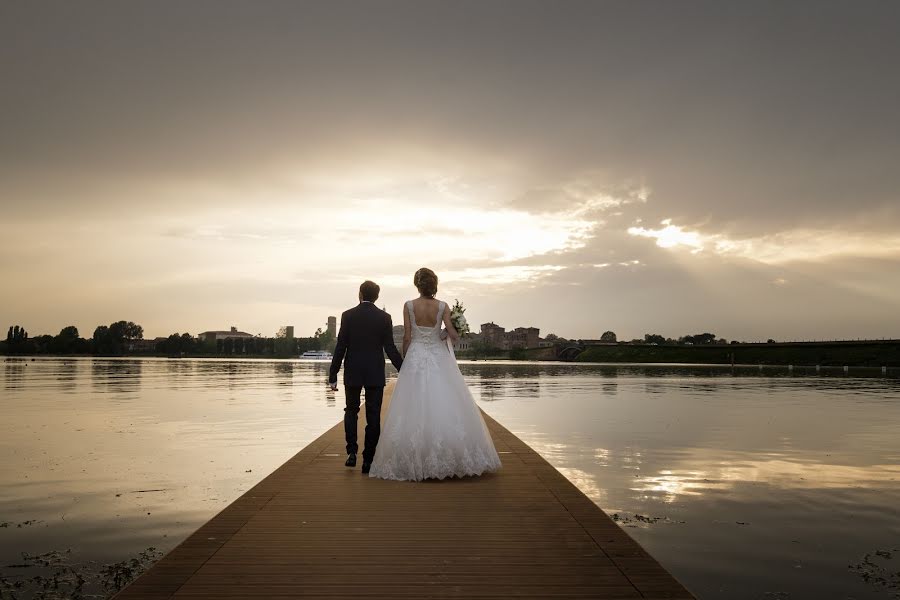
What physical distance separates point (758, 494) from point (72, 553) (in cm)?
1078

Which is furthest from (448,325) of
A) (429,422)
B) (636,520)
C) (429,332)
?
(636,520)

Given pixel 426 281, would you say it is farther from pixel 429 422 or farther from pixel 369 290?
pixel 429 422

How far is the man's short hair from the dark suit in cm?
9

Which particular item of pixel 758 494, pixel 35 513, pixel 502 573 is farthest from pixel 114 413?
pixel 502 573

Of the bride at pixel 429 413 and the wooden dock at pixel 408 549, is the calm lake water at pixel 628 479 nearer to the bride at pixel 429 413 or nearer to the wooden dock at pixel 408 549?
the wooden dock at pixel 408 549

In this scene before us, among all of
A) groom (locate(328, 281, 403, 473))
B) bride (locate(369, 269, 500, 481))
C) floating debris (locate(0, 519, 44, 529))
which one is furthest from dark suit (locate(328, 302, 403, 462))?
floating debris (locate(0, 519, 44, 529))

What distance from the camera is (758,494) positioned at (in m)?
12.5

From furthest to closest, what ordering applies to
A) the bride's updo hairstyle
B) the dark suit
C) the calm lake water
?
1. the dark suit
2. the bride's updo hairstyle
3. the calm lake water

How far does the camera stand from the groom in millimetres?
10445

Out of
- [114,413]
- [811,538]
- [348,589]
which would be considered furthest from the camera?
[114,413]

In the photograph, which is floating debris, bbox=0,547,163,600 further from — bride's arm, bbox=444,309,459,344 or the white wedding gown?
bride's arm, bbox=444,309,459,344

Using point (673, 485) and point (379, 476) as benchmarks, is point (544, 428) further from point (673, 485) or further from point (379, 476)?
point (379, 476)

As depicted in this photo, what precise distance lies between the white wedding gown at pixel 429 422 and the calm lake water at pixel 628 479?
2.57m

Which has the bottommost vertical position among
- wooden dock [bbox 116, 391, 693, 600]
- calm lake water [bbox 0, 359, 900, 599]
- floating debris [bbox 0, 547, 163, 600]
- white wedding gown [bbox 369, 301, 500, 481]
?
calm lake water [bbox 0, 359, 900, 599]
